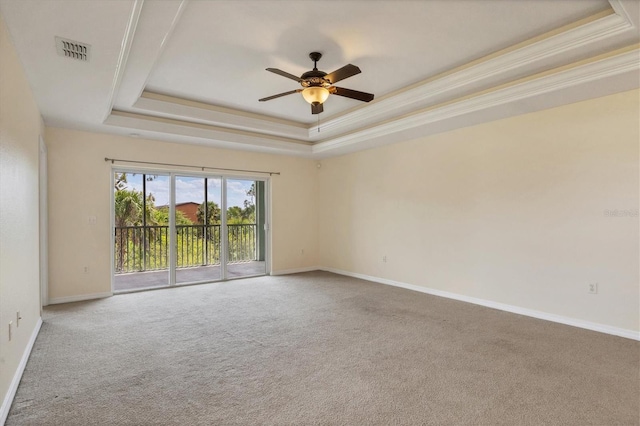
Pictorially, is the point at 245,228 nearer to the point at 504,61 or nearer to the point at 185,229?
the point at 185,229

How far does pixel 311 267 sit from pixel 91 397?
5.27 meters

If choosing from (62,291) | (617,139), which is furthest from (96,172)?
(617,139)

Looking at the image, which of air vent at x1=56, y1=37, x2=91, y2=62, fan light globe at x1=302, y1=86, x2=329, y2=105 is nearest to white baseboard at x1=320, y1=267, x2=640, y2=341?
fan light globe at x1=302, y1=86, x2=329, y2=105

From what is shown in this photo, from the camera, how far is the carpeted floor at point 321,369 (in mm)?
2111

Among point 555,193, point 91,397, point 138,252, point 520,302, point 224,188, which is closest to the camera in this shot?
point 91,397

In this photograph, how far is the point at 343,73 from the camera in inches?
120

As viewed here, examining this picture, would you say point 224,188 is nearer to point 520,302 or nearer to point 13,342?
point 13,342

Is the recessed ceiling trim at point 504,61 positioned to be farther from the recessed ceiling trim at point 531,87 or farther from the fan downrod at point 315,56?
the fan downrod at point 315,56

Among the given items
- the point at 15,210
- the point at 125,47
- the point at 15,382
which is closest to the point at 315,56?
the point at 125,47

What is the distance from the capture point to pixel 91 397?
2297 mm

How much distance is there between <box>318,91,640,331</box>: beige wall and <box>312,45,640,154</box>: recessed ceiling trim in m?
0.62

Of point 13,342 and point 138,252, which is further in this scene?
point 138,252

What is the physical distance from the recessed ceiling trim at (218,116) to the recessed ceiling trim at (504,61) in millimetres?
1218

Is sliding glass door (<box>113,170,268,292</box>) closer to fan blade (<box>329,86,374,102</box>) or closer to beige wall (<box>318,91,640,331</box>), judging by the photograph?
beige wall (<box>318,91,640,331</box>)
